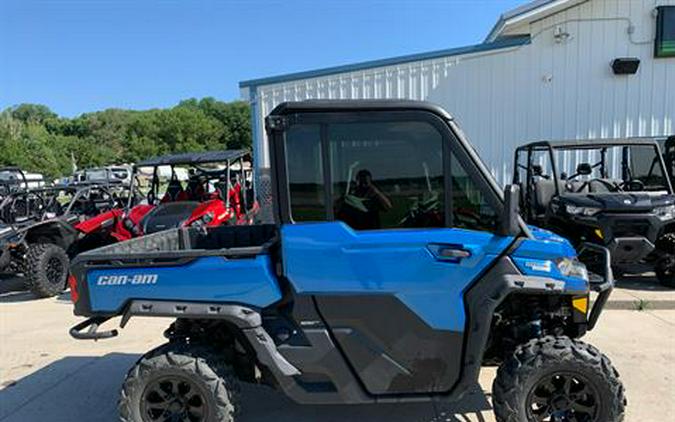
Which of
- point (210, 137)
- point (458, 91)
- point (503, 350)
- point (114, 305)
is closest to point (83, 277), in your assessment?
point (114, 305)

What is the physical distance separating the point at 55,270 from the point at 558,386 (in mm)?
7396

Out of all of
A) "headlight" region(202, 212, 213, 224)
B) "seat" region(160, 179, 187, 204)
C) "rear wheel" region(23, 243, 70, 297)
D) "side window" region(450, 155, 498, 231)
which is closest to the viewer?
"side window" region(450, 155, 498, 231)

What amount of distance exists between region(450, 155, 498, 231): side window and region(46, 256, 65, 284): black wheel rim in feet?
22.8

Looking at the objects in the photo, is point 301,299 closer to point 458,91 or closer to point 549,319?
point 549,319

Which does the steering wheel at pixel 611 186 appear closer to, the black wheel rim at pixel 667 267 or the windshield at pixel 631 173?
the windshield at pixel 631 173

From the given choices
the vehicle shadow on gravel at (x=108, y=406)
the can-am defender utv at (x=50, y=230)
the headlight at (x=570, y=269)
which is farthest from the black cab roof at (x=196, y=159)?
the headlight at (x=570, y=269)

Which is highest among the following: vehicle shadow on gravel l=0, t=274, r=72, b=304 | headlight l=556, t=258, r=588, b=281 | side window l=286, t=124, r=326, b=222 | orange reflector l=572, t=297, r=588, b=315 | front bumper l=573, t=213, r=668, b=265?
side window l=286, t=124, r=326, b=222

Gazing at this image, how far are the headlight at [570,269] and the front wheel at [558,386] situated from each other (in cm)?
40

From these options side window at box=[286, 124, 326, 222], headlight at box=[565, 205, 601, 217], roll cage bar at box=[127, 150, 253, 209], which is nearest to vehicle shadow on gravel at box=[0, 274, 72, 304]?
roll cage bar at box=[127, 150, 253, 209]

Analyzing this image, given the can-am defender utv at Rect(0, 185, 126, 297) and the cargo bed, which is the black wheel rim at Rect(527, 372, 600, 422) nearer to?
the cargo bed

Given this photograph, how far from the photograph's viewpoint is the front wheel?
3.00m

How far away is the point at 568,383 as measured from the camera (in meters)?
3.06

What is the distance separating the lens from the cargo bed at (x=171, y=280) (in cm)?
310

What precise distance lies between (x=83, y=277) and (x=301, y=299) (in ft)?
4.59
